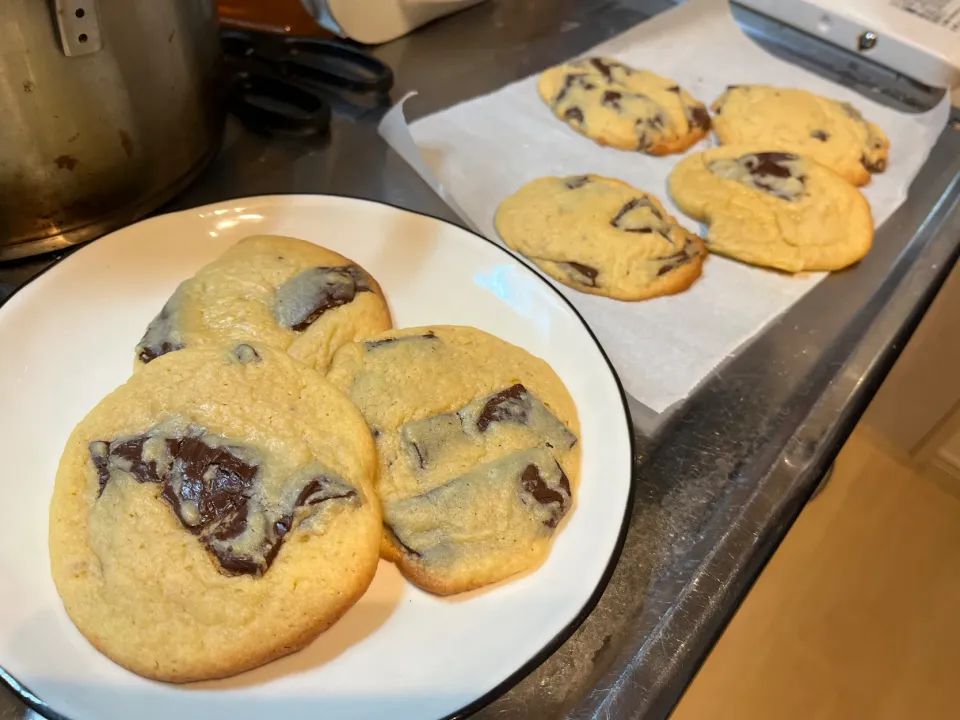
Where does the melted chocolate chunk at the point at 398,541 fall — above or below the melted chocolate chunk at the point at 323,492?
below

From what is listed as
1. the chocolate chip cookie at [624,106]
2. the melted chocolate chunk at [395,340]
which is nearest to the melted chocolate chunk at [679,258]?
the chocolate chip cookie at [624,106]

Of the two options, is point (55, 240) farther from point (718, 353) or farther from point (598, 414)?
point (718, 353)

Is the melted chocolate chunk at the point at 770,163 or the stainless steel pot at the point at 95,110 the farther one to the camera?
the melted chocolate chunk at the point at 770,163

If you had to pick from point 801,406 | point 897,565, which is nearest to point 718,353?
point 801,406

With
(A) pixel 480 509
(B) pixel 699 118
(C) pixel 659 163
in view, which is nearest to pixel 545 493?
(A) pixel 480 509

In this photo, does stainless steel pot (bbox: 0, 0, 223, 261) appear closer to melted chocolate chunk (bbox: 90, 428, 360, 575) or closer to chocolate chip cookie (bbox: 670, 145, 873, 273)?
melted chocolate chunk (bbox: 90, 428, 360, 575)

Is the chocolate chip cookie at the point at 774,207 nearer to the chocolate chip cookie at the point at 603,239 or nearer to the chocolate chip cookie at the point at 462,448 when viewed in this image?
the chocolate chip cookie at the point at 603,239

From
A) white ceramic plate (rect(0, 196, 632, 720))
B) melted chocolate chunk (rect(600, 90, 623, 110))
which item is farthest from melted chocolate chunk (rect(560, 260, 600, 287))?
melted chocolate chunk (rect(600, 90, 623, 110))
